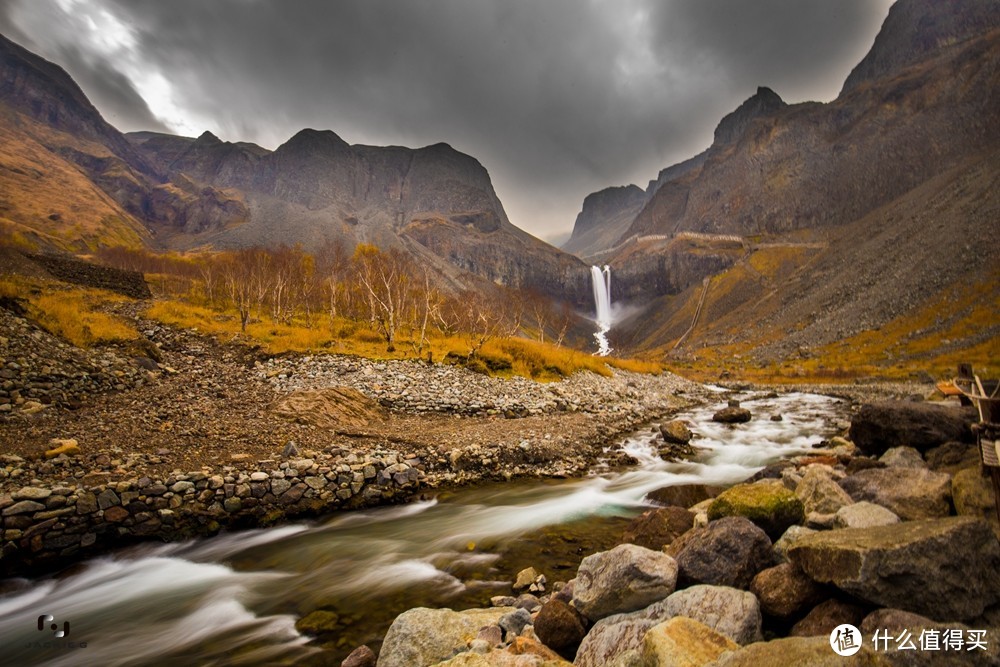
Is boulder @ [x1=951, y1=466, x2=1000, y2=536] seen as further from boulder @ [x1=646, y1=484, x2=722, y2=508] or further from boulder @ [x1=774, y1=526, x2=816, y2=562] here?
boulder @ [x1=646, y1=484, x2=722, y2=508]

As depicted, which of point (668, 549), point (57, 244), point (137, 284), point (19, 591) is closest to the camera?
point (668, 549)

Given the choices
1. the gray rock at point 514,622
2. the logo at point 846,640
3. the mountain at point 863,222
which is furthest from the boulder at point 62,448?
the mountain at point 863,222

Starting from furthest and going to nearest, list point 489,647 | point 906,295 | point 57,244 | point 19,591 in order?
point 57,244
point 906,295
point 19,591
point 489,647

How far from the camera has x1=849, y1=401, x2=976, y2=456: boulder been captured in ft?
36.1

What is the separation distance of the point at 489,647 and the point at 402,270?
165ft

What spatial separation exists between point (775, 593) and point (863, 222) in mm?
178619

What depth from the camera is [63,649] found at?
25.2 feet

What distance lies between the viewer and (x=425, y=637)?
5301mm

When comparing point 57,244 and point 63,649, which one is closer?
point 63,649

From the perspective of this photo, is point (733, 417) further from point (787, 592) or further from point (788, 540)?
point (787, 592)

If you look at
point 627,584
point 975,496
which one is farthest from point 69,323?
point 975,496

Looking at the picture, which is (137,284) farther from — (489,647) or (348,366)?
(489,647)

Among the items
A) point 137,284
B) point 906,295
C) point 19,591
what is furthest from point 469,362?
point 906,295

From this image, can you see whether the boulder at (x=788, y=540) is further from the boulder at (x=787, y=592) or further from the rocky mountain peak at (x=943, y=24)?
the rocky mountain peak at (x=943, y=24)
